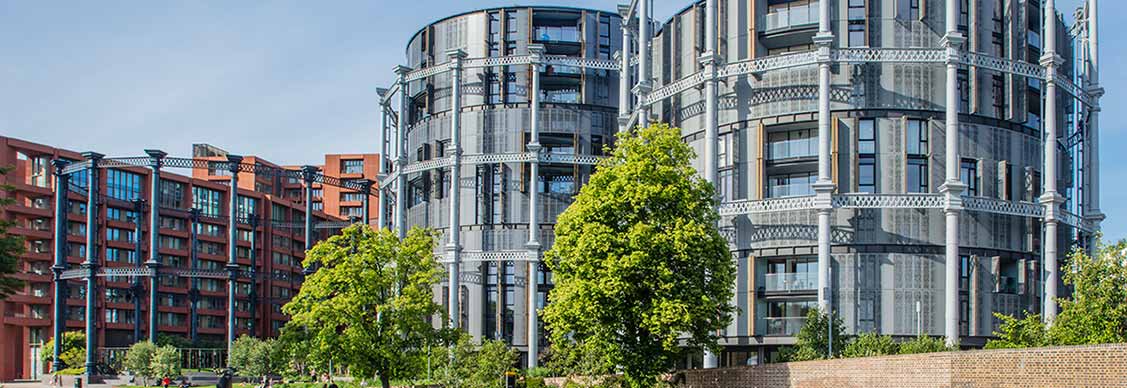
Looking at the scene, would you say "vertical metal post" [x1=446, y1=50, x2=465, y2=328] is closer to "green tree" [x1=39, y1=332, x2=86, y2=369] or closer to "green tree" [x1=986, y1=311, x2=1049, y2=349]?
"green tree" [x1=986, y1=311, x2=1049, y2=349]

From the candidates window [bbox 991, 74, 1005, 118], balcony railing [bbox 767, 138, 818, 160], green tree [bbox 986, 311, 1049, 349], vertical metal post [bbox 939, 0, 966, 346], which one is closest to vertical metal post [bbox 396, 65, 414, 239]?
balcony railing [bbox 767, 138, 818, 160]

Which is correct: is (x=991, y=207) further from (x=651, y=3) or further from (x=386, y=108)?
(x=386, y=108)

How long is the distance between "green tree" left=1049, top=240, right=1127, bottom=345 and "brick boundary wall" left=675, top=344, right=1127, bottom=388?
1194cm

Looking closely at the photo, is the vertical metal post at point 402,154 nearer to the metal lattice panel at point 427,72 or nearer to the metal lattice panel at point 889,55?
the metal lattice panel at point 427,72

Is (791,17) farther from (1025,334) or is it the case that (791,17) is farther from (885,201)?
(1025,334)

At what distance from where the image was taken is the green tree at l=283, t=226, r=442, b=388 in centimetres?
5569

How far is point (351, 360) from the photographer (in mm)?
55969

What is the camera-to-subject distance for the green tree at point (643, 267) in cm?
4709

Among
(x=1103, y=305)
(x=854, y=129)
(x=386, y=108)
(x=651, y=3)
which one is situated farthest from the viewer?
(x=386, y=108)

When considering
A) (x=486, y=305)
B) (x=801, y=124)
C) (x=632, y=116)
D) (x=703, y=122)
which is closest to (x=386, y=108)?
(x=486, y=305)

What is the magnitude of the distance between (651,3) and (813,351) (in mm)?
31931

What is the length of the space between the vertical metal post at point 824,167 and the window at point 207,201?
106930mm

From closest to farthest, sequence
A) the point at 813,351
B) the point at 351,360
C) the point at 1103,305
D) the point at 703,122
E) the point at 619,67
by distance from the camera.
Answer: the point at 1103,305 → the point at 351,360 → the point at 813,351 → the point at 703,122 → the point at 619,67

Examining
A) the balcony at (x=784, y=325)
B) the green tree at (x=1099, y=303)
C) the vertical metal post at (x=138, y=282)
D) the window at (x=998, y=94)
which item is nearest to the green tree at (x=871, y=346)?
the balcony at (x=784, y=325)
